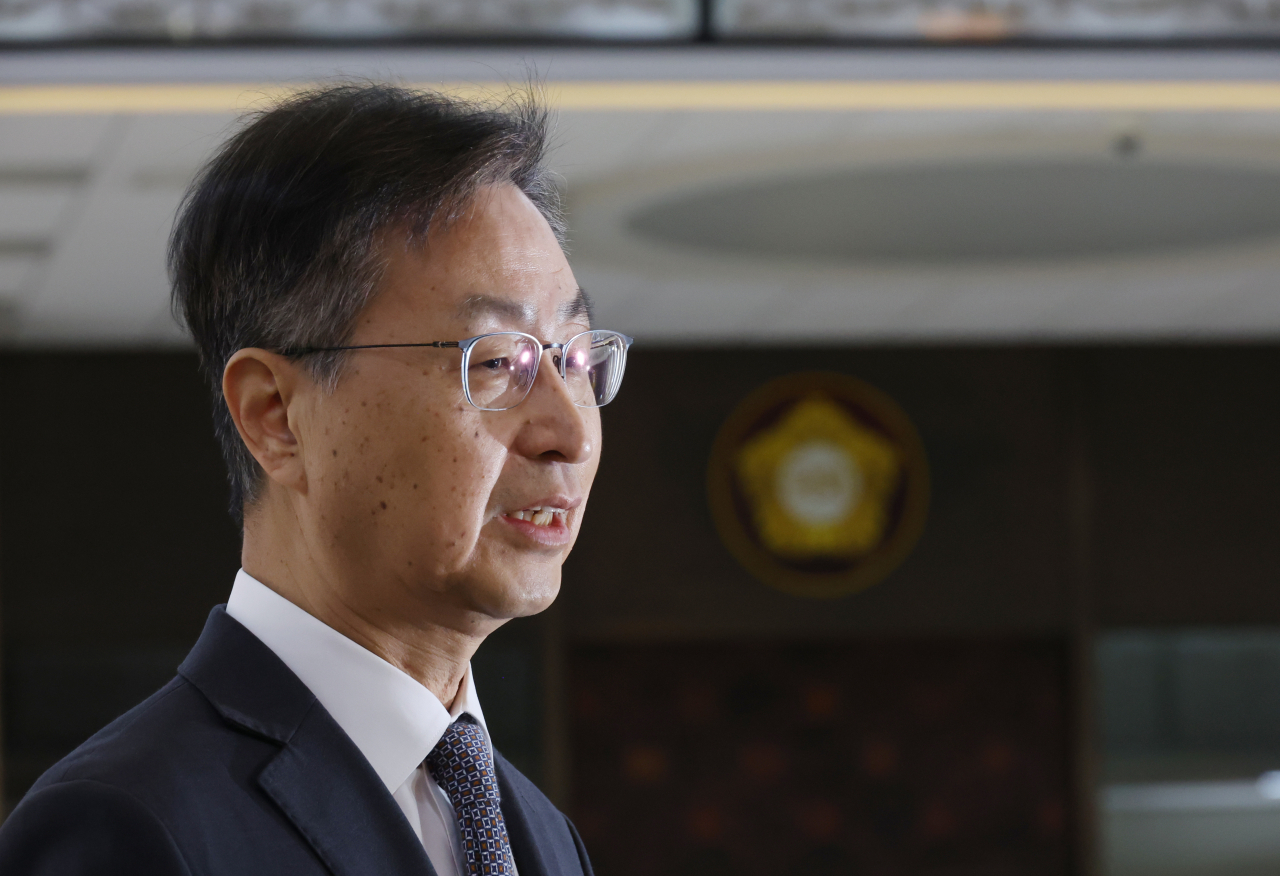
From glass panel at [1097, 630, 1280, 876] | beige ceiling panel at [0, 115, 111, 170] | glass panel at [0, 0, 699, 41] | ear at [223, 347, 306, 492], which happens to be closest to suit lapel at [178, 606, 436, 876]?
ear at [223, 347, 306, 492]

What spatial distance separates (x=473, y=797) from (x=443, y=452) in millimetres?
252

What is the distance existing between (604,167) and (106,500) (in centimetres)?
340

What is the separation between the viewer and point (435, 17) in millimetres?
3840

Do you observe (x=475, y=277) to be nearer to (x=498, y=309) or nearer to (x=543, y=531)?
(x=498, y=309)

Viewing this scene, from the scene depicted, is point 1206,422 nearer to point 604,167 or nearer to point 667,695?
point 667,695

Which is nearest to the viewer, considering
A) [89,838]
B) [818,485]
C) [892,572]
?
[89,838]

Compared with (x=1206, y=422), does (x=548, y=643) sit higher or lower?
lower

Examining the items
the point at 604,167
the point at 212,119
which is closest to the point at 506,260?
the point at 212,119

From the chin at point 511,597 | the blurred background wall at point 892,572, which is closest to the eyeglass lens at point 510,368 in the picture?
the chin at point 511,597

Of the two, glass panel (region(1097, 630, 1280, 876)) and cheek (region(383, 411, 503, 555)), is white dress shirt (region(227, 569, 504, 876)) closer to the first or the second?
cheek (region(383, 411, 503, 555))

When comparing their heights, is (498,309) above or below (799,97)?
below

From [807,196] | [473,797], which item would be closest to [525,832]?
A: [473,797]

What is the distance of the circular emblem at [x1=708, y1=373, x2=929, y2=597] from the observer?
7211 mm

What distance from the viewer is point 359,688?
39.8 inches
